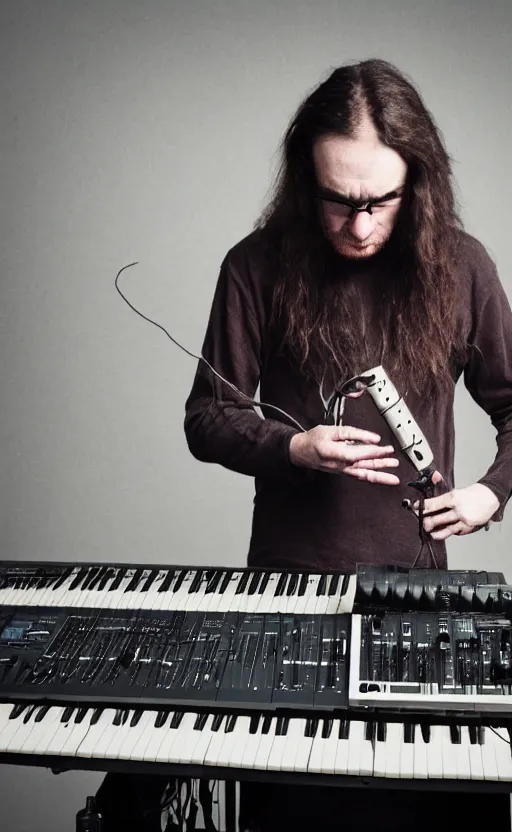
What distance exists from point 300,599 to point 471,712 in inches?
20.7

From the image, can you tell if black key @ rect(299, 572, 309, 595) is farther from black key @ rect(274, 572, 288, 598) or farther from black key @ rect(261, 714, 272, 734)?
black key @ rect(261, 714, 272, 734)

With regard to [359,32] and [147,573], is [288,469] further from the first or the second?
[359,32]

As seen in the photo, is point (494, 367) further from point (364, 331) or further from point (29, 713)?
point (29, 713)

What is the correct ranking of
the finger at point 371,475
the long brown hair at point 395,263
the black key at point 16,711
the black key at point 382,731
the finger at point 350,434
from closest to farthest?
the black key at point 382,731, the black key at point 16,711, the finger at point 350,434, the finger at point 371,475, the long brown hair at point 395,263

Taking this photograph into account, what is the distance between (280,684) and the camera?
5.80 ft

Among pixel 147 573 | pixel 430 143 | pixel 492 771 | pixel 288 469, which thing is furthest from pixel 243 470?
pixel 492 771

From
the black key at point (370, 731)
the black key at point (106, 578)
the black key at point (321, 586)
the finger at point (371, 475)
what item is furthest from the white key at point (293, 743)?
the finger at point (371, 475)

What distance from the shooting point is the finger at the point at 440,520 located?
2.53m

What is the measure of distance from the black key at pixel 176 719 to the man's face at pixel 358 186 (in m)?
1.29

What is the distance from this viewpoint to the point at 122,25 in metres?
2.76

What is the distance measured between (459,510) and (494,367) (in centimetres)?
38

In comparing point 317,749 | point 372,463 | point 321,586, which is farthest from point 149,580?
point 317,749

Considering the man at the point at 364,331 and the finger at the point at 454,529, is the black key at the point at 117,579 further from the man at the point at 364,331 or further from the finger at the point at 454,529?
the finger at the point at 454,529

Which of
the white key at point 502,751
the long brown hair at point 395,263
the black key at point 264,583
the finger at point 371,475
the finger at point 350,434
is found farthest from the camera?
the long brown hair at point 395,263
